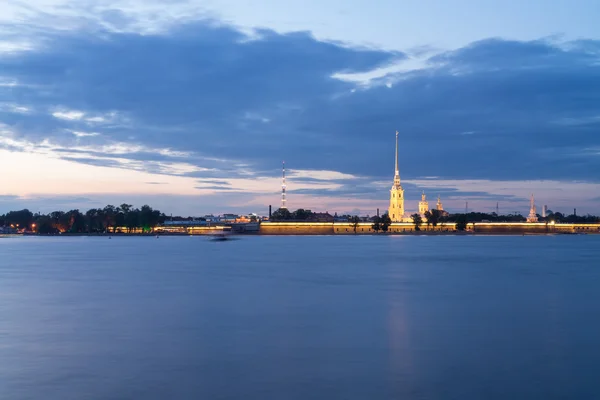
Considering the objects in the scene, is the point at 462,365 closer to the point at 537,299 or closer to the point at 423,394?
the point at 423,394

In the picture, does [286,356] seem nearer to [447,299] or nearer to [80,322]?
[80,322]

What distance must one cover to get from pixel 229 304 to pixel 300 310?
155 inches

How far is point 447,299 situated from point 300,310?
8.48 m

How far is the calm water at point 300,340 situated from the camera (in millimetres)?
16531

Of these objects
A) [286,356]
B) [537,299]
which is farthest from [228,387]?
[537,299]

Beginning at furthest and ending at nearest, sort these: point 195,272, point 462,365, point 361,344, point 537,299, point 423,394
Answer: point 195,272, point 537,299, point 361,344, point 462,365, point 423,394

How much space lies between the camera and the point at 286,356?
20.1 meters

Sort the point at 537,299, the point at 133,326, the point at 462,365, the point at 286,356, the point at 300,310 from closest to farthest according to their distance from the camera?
the point at 462,365 → the point at 286,356 → the point at 133,326 → the point at 300,310 → the point at 537,299

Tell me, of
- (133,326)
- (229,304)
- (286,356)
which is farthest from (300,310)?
(286,356)

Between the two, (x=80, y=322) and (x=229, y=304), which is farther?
(x=229, y=304)

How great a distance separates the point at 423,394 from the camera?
52.0 ft

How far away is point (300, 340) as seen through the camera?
74.4 feet

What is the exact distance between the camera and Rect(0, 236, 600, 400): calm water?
651 inches

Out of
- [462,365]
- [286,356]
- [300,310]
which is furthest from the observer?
[300,310]
